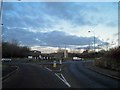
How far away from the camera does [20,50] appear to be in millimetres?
143250

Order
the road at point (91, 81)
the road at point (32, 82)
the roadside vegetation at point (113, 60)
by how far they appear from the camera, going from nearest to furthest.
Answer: the road at point (32, 82) < the road at point (91, 81) < the roadside vegetation at point (113, 60)

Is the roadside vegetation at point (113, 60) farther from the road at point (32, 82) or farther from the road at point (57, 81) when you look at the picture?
the road at point (32, 82)

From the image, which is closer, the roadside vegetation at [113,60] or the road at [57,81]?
the road at [57,81]

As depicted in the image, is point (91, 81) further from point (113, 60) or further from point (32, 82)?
point (113, 60)

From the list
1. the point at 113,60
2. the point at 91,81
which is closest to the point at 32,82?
the point at 91,81

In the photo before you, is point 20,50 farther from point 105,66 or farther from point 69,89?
point 69,89

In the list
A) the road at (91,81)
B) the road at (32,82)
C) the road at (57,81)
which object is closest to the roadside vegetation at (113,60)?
the road at (91,81)

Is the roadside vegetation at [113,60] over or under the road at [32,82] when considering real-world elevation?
over

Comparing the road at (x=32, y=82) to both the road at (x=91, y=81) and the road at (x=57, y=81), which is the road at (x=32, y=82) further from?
the road at (x=91, y=81)

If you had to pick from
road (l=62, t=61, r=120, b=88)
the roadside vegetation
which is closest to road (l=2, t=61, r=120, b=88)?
road (l=62, t=61, r=120, b=88)

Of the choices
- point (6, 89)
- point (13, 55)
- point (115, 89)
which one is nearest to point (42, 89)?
point (6, 89)

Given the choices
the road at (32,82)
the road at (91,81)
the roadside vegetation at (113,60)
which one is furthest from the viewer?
the roadside vegetation at (113,60)

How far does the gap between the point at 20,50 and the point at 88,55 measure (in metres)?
32.9

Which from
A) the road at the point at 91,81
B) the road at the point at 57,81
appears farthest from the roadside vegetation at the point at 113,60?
the road at the point at 57,81
